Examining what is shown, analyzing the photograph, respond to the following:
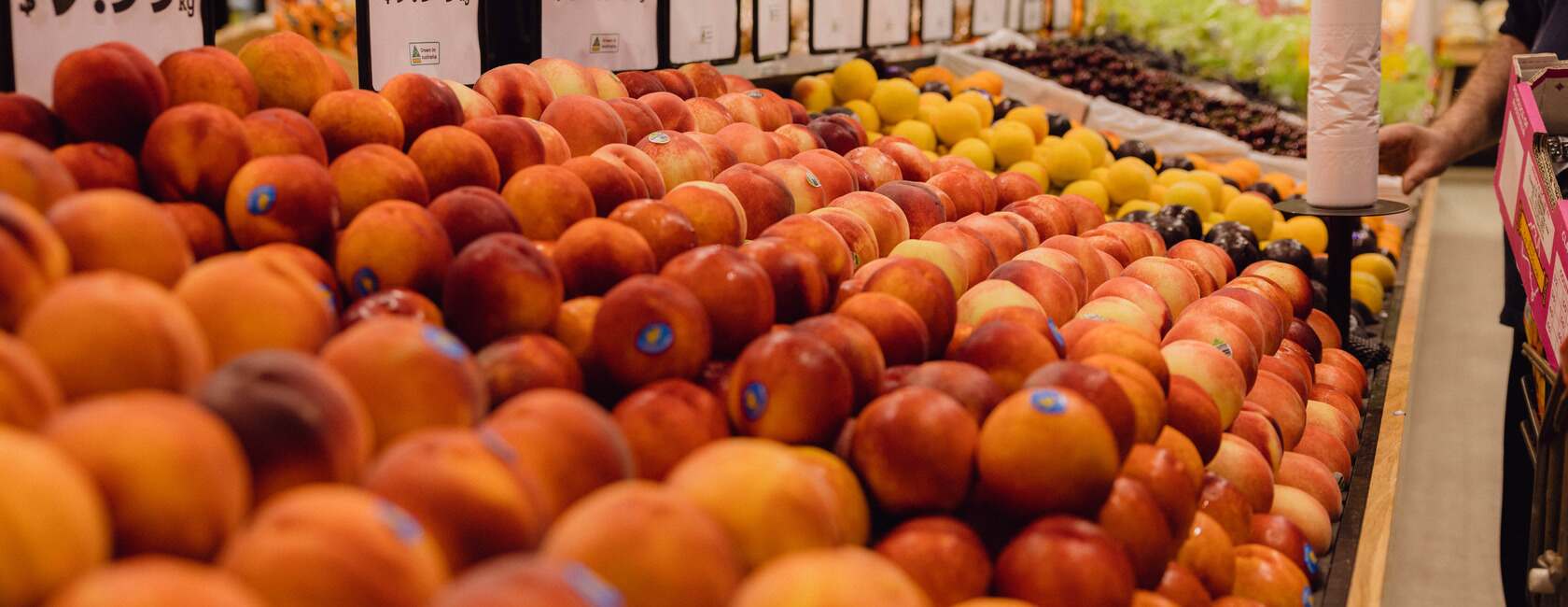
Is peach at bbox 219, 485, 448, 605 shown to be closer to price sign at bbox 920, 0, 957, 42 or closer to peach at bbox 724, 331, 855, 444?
peach at bbox 724, 331, 855, 444

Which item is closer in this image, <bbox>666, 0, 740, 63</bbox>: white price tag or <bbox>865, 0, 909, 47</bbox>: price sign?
<bbox>666, 0, 740, 63</bbox>: white price tag

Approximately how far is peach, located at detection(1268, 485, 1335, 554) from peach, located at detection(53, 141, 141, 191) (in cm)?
163

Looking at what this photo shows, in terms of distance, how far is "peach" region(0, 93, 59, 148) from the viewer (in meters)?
1.30

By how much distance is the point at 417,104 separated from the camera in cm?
164

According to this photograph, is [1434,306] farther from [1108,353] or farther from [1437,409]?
[1108,353]

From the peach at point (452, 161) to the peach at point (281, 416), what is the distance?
685 mm

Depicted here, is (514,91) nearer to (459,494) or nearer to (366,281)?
(366,281)

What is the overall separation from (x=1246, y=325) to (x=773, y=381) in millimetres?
1140

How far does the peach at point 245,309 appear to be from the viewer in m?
0.99

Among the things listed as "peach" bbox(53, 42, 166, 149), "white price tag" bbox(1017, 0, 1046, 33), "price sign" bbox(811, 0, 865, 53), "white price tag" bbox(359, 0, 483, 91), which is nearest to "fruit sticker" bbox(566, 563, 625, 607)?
"peach" bbox(53, 42, 166, 149)

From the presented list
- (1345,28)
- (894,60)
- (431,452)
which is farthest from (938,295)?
(894,60)

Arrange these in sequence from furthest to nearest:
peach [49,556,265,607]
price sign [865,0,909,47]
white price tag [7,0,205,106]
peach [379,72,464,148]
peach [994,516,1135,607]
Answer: price sign [865,0,909,47]
peach [379,72,464,148]
white price tag [7,0,205,106]
peach [994,516,1135,607]
peach [49,556,265,607]

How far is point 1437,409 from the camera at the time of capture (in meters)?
4.60

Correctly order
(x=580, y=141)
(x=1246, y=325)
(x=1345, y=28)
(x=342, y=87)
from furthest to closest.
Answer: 1. (x=1345, y=28)
2. (x=1246, y=325)
3. (x=580, y=141)
4. (x=342, y=87)
